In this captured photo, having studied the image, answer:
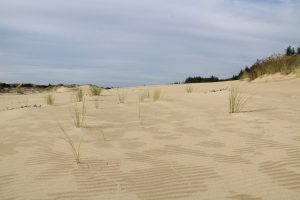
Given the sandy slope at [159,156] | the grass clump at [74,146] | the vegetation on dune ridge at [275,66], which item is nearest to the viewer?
the sandy slope at [159,156]

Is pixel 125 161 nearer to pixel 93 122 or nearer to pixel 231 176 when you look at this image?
pixel 231 176

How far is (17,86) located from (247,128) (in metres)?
18.7

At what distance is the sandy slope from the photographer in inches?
115

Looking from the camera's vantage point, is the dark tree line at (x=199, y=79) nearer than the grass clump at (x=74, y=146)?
A: No

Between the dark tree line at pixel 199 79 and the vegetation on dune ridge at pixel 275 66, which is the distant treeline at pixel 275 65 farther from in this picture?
the dark tree line at pixel 199 79

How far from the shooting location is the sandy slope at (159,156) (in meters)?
2.91

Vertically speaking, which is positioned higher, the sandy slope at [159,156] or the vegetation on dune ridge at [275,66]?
the vegetation on dune ridge at [275,66]

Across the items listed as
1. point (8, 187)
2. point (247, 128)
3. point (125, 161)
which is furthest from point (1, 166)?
point (247, 128)

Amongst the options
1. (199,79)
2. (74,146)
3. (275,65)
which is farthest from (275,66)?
(74,146)

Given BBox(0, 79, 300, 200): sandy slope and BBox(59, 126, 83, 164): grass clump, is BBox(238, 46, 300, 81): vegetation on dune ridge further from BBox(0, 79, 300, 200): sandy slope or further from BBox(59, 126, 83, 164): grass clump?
BBox(59, 126, 83, 164): grass clump

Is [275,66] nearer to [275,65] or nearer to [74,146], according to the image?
[275,65]

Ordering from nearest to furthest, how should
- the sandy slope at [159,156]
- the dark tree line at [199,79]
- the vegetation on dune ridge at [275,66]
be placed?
the sandy slope at [159,156] → the vegetation on dune ridge at [275,66] → the dark tree line at [199,79]

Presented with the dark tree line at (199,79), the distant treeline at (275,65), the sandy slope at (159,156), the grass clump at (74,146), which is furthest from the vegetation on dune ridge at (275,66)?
the grass clump at (74,146)

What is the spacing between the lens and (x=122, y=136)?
15.2 ft
